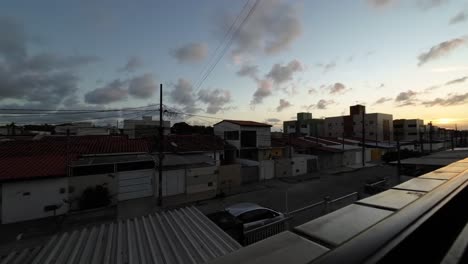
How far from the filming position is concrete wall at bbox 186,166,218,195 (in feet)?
53.0

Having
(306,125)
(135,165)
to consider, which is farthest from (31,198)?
(306,125)

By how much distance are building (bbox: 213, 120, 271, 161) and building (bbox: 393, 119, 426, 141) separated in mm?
56199

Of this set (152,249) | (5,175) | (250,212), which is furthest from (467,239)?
(5,175)

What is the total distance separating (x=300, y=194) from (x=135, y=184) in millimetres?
12524

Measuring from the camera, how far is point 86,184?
13.4 metres

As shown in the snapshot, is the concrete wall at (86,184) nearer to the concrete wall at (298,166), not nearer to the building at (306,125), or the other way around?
the concrete wall at (298,166)

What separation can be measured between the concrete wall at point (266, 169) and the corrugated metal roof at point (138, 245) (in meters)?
16.1

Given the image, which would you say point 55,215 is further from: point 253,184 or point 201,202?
point 253,184

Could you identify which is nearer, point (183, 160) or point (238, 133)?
point (183, 160)

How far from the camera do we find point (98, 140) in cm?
1891

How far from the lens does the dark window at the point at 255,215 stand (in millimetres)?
9336

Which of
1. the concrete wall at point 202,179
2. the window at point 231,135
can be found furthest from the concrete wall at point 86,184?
the window at point 231,135

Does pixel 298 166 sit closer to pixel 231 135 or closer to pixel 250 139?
pixel 250 139

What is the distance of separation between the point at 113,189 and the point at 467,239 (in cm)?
1658
